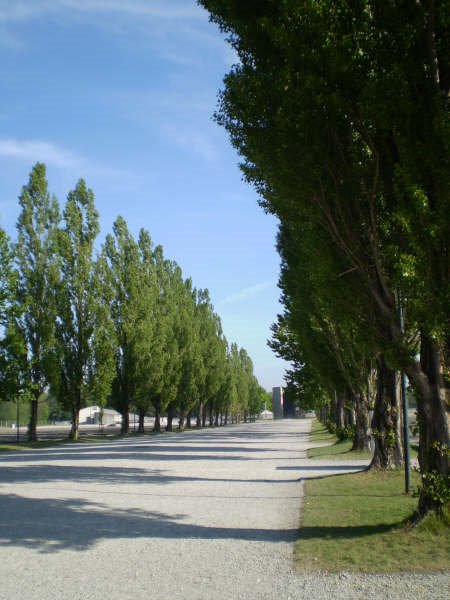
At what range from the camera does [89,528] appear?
884cm

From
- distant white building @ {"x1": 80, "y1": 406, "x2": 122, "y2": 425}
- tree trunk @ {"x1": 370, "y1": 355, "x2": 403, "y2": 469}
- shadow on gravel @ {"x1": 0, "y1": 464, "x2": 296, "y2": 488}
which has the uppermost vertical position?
tree trunk @ {"x1": 370, "y1": 355, "x2": 403, "y2": 469}

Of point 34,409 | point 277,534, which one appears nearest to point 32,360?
point 34,409

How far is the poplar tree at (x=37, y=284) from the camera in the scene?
113ft

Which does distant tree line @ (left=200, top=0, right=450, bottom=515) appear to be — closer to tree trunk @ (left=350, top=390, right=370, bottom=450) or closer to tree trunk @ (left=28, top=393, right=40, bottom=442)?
tree trunk @ (left=350, top=390, right=370, bottom=450)

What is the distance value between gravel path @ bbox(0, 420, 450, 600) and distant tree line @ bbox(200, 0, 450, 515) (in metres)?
2.30

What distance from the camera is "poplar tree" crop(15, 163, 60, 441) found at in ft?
113

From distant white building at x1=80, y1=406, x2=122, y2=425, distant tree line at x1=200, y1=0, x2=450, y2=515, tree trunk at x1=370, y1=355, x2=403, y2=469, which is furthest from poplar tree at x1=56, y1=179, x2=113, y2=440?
distant white building at x1=80, y1=406, x2=122, y2=425

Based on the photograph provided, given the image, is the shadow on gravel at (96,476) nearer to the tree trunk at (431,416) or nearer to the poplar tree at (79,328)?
the tree trunk at (431,416)

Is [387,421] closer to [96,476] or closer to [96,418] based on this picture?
[96,476]

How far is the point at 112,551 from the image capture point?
292 inches

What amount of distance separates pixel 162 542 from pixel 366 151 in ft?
20.0

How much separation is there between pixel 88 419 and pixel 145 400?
315 ft

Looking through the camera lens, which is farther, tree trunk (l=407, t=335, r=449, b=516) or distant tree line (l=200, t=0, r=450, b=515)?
tree trunk (l=407, t=335, r=449, b=516)

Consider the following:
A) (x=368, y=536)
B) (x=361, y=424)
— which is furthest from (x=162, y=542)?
(x=361, y=424)
